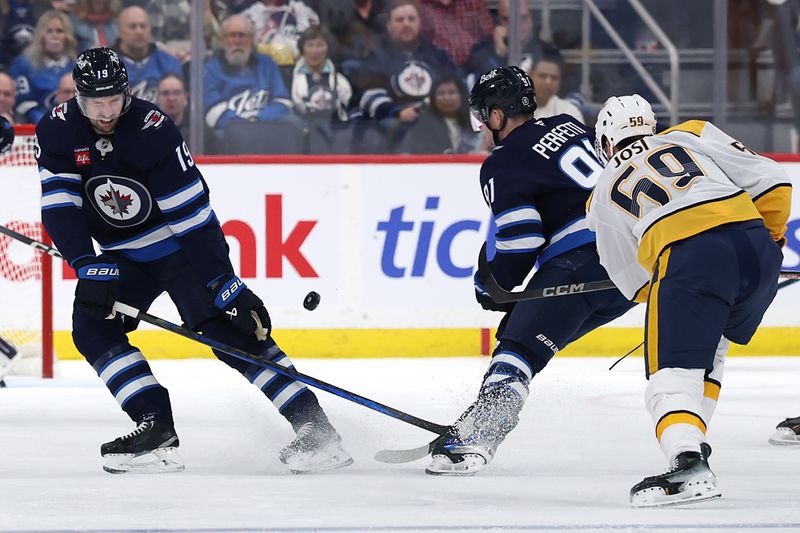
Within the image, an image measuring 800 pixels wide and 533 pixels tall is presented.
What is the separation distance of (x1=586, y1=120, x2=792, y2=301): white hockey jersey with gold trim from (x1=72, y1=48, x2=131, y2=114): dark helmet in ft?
3.79

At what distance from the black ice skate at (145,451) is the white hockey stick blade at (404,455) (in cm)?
50

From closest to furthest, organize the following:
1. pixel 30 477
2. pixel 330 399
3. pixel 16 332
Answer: pixel 30 477, pixel 330 399, pixel 16 332

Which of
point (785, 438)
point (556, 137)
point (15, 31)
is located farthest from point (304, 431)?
point (15, 31)

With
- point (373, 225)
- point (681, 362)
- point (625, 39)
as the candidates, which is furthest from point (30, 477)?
point (625, 39)

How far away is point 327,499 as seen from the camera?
10.2 feet

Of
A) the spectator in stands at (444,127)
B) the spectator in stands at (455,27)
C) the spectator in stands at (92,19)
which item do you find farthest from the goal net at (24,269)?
the spectator in stands at (455,27)

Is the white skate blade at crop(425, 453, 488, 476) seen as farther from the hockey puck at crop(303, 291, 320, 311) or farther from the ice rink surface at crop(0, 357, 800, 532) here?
the hockey puck at crop(303, 291, 320, 311)

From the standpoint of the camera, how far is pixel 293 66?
636 centimetres

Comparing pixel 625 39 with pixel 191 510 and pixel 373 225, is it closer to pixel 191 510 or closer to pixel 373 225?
pixel 373 225

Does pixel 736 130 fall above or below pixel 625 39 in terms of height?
below

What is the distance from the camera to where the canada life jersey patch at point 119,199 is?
352cm

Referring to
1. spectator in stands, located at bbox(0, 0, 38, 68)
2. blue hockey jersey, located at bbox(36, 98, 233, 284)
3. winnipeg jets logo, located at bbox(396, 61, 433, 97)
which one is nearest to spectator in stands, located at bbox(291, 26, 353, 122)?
winnipeg jets logo, located at bbox(396, 61, 433, 97)

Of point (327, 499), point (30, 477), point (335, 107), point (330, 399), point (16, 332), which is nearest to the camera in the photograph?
point (327, 499)

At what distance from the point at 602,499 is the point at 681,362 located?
37cm
